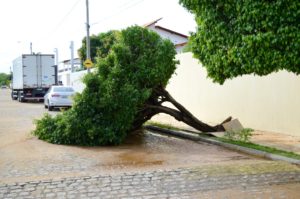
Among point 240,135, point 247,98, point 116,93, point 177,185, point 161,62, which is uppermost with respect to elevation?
point 161,62

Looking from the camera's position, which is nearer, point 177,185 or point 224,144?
point 177,185

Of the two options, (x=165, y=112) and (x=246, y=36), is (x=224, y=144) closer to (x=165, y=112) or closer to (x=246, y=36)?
(x=165, y=112)

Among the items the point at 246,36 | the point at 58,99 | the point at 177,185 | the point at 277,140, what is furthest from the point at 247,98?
the point at 58,99

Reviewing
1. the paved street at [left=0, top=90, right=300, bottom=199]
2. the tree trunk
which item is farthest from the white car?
the paved street at [left=0, top=90, right=300, bottom=199]

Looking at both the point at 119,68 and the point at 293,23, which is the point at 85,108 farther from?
the point at 293,23

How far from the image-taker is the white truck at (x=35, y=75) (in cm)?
3534

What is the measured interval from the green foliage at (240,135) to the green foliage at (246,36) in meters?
3.64

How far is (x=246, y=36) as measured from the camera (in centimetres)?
778

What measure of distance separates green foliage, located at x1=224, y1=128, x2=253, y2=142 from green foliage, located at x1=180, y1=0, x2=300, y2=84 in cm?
364

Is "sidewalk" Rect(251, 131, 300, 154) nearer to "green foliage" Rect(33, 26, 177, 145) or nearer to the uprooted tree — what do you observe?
the uprooted tree

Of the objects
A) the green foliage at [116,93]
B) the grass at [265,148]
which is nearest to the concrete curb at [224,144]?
the grass at [265,148]

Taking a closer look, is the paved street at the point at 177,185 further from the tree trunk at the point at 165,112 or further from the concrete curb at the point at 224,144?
the tree trunk at the point at 165,112

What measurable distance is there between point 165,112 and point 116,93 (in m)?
2.15

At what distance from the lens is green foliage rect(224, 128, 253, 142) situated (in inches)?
482
